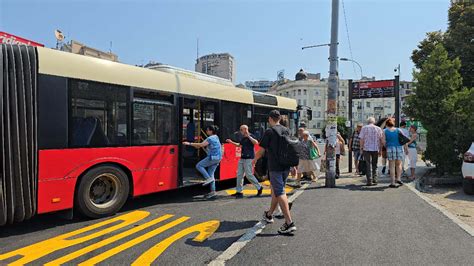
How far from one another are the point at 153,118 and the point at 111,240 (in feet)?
8.99

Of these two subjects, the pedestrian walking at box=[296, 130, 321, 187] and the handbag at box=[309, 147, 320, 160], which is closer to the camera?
the pedestrian walking at box=[296, 130, 321, 187]

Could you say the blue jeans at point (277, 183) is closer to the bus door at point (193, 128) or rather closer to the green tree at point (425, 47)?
the bus door at point (193, 128)

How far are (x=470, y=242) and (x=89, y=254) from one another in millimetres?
4953

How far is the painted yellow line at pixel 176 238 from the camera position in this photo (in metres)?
4.42

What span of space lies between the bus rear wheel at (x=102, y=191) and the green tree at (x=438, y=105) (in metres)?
8.84

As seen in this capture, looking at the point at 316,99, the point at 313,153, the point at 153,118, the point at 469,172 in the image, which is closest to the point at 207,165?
the point at 153,118

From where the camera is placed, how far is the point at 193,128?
33.2ft

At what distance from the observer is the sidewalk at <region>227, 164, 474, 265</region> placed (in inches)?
175

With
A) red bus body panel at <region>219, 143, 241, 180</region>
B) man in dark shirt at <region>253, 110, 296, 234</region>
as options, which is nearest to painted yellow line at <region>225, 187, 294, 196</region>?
red bus body panel at <region>219, 143, 241, 180</region>

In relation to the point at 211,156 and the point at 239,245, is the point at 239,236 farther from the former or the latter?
the point at 211,156

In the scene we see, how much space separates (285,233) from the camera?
5.32 meters

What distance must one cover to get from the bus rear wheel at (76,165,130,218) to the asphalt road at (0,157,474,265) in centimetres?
19

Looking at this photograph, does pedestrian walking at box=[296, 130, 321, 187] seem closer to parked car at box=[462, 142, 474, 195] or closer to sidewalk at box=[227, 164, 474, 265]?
sidewalk at box=[227, 164, 474, 265]

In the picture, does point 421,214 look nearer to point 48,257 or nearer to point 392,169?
point 392,169
